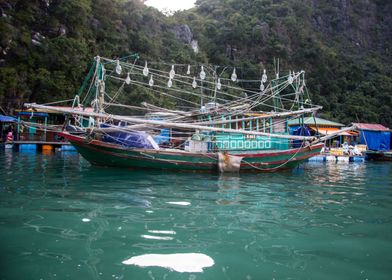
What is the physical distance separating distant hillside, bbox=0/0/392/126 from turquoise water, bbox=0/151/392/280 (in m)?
24.3

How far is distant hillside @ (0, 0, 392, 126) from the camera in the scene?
31141mm

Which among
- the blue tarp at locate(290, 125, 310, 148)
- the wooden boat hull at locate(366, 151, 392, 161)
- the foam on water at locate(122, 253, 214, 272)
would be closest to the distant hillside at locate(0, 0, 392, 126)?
the wooden boat hull at locate(366, 151, 392, 161)

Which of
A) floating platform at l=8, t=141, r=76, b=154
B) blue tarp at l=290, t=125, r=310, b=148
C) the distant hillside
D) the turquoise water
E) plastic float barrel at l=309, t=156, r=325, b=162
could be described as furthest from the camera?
the distant hillside

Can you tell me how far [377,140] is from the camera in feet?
113

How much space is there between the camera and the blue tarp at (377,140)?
3416 cm

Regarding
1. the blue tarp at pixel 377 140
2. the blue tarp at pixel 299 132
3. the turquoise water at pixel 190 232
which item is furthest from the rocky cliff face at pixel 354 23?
the turquoise water at pixel 190 232

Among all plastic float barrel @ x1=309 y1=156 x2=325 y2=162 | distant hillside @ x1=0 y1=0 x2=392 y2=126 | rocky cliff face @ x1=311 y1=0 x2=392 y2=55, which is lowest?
plastic float barrel @ x1=309 y1=156 x2=325 y2=162

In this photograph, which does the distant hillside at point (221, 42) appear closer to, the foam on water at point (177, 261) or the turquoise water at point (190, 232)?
the turquoise water at point (190, 232)

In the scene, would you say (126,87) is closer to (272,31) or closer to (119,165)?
(119,165)

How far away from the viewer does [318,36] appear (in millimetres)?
66375

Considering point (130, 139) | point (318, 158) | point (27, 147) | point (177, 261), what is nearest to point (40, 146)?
point (27, 147)

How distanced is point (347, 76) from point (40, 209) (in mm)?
58977

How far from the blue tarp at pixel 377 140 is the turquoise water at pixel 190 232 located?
27109 mm

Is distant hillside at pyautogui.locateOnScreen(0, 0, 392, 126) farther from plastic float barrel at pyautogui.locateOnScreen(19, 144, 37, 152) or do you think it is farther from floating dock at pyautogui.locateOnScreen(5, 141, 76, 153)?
plastic float barrel at pyautogui.locateOnScreen(19, 144, 37, 152)
